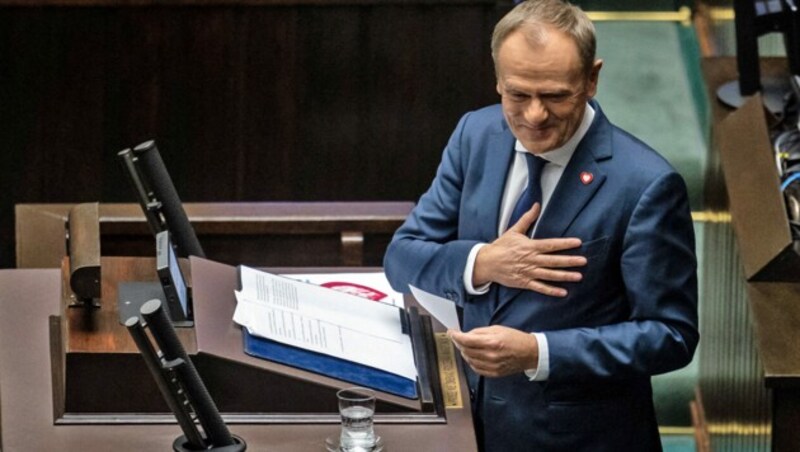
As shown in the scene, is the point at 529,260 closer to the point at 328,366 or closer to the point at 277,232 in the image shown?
the point at 328,366

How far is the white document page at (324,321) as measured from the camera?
2904 mm

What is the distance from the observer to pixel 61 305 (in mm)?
3094

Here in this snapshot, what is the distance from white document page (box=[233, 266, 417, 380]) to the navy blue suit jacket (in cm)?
11

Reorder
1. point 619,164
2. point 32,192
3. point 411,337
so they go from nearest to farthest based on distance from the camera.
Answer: point 619,164 → point 411,337 → point 32,192

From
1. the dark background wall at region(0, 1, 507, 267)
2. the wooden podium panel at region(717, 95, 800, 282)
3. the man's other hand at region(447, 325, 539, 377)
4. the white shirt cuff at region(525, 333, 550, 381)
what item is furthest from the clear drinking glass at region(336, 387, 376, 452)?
the dark background wall at region(0, 1, 507, 267)

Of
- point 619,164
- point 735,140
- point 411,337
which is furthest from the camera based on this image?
point 735,140

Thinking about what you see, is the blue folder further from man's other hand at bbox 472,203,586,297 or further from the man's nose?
the man's nose

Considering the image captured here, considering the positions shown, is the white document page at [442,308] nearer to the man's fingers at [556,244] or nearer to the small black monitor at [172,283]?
the man's fingers at [556,244]

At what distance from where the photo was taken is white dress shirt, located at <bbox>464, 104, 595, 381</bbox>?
9.02ft

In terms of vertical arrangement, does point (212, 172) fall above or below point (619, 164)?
below

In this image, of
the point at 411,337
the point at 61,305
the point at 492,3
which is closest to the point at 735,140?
the point at 492,3

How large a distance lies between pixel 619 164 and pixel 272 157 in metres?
2.78

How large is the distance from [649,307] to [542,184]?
0.30 meters

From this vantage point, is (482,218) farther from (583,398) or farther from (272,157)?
(272,157)
